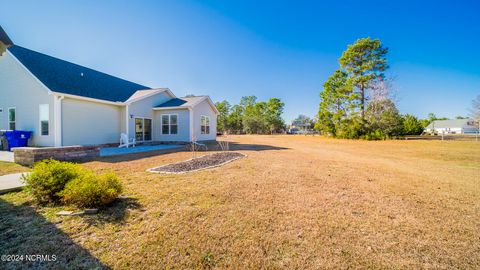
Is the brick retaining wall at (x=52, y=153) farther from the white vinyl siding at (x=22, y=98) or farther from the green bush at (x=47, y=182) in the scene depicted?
the green bush at (x=47, y=182)

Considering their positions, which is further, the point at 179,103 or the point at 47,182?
the point at 179,103

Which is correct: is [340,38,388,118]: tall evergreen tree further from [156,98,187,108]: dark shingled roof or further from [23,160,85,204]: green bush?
[23,160,85,204]: green bush

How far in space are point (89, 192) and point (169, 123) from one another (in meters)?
12.3

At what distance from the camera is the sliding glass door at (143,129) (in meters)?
13.4

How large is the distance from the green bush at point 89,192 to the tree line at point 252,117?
41.5 m

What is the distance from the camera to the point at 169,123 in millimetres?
14625

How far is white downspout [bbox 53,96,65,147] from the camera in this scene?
9209 mm

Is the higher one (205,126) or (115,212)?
(205,126)

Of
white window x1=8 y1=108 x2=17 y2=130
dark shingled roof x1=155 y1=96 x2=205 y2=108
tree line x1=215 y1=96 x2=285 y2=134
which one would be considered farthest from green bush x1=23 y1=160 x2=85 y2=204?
tree line x1=215 y1=96 x2=285 y2=134

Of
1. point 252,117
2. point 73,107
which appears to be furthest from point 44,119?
point 252,117

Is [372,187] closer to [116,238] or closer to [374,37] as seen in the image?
[116,238]

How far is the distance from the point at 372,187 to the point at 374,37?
25.3 meters

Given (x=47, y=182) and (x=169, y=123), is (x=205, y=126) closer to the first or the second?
(x=169, y=123)

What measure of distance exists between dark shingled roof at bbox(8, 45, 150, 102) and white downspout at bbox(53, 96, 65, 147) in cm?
50
